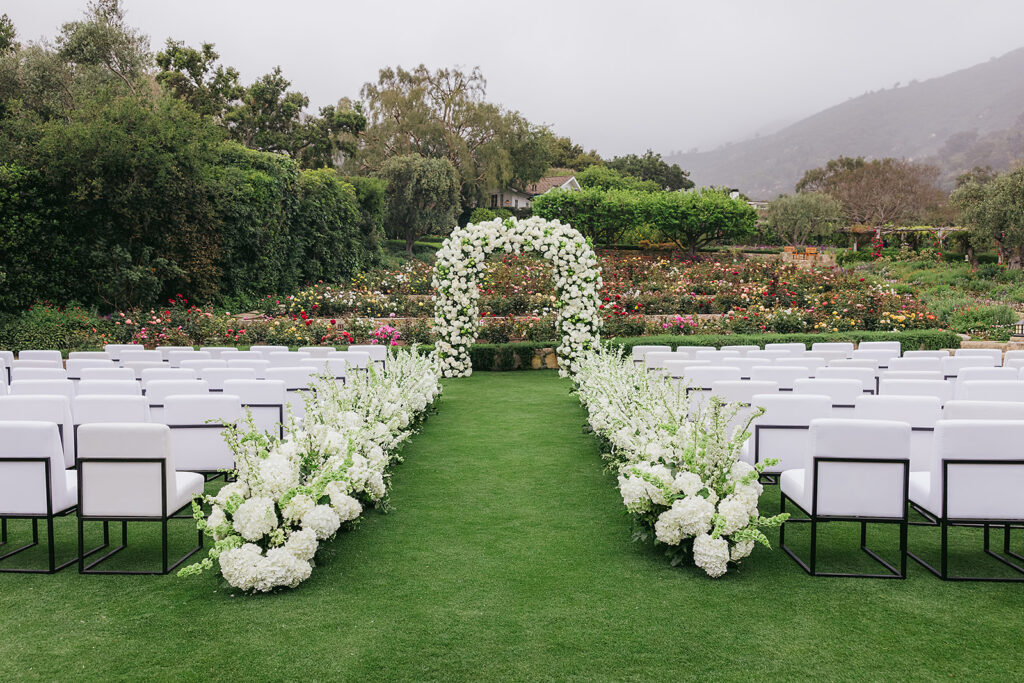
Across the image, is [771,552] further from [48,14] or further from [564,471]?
[48,14]

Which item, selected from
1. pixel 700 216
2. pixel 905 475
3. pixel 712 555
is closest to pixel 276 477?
pixel 712 555

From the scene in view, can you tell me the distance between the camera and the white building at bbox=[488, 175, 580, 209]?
45344 mm

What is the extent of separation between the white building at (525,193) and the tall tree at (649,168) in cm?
773

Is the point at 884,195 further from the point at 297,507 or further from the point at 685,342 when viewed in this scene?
the point at 297,507

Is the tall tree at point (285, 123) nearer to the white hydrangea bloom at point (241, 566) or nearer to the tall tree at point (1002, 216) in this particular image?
the tall tree at point (1002, 216)

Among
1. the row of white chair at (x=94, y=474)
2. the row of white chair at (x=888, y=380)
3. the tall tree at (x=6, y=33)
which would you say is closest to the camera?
the row of white chair at (x=94, y=474)

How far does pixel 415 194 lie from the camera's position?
105ft

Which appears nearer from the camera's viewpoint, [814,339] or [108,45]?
[814,339]

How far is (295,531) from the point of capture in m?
3.61

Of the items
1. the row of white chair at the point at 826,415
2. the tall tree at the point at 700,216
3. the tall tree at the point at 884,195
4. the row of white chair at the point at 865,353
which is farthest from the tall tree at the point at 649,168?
the row of white chair at the point at 826,415

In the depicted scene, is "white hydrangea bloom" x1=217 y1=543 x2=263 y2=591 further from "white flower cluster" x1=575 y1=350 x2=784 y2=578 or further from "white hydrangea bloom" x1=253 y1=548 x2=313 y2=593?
"white flower cluster" x1=575 y1=350 x2=784 y2=578

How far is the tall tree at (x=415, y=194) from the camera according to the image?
31875mm

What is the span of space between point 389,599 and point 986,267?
24.2m

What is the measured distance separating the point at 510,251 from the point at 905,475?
25.9 feet
